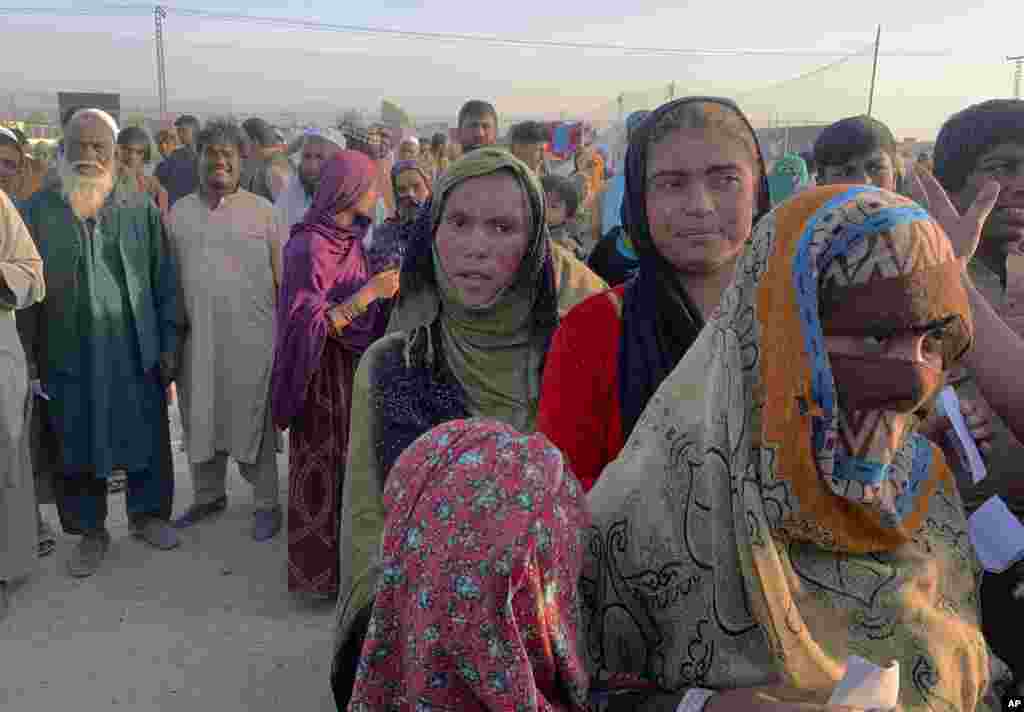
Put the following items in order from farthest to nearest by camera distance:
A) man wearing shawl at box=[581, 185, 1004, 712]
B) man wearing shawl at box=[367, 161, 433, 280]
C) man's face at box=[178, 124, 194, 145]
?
man's face at box=[178, 124, 194, 145]
man wearing shawl at box=[367, 161, 433, 280]
man wearing shawl at box=[581, 185, 1004, 712]

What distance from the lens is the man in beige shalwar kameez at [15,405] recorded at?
351 centimetres

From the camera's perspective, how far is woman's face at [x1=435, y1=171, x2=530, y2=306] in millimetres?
1963

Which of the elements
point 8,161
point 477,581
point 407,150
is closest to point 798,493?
point 477,581

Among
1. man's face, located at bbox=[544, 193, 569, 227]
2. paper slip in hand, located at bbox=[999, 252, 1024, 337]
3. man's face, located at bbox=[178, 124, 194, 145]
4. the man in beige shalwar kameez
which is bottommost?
the man in beige shalwar kameez

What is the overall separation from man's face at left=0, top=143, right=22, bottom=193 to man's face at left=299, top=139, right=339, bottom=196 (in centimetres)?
164

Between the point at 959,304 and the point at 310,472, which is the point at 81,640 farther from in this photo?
the point at 959,304

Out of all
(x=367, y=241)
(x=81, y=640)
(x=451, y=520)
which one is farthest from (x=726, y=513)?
(x=367, y=241)

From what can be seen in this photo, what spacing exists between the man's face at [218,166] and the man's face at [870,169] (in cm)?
306

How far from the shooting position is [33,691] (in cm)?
322

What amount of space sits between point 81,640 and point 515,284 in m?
2.87

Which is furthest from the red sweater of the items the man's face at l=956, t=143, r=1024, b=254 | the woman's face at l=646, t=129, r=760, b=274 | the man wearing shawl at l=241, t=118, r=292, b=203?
the man wearing shawl at l=241, t=118, r=292, b=203

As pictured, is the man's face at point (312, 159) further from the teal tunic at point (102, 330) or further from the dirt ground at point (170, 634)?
the dirt ground at point (170, 634)

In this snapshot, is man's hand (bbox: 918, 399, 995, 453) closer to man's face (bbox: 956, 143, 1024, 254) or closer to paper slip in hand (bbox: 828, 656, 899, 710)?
man's face (bbox: 956, 143, 1024, 254)

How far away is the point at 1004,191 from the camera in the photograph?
1960 millimetres
